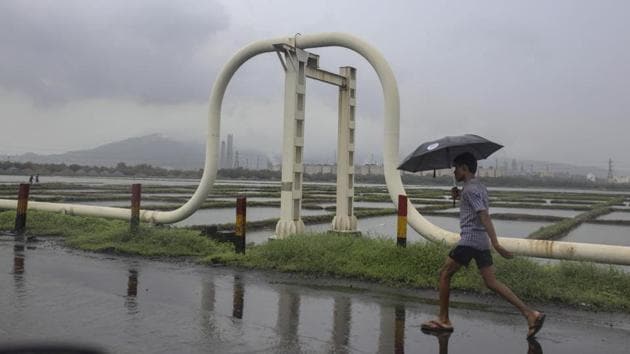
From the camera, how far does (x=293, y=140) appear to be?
11.3 m

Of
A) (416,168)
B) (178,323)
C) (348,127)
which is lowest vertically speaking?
(178,323)

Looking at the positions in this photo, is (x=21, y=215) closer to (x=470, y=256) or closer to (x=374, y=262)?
(x=374, y=262)

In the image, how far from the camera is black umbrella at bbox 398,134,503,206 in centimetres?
617

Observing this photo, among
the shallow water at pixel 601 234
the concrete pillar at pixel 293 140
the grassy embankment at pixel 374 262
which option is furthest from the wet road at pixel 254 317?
the shallow water at pixel 601 234

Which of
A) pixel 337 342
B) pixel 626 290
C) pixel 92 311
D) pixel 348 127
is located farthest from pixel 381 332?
pixel 348 127

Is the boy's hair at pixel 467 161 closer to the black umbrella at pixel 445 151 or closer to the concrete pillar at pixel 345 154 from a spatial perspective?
the black umbrella at pixel 445 151

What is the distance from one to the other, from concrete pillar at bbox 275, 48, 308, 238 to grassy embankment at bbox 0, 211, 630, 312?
1.33 meters

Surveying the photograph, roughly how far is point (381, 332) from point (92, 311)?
3171 mm

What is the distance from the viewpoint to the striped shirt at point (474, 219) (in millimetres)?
5797

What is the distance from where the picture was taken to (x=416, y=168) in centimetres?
665

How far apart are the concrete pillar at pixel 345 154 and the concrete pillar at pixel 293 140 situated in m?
1.30

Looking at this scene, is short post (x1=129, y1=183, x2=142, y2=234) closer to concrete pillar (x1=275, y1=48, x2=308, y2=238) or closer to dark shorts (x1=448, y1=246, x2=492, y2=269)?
concrete pillar (x1=275, y1=48, x2=308, y2=238)

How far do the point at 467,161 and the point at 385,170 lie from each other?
4.77m

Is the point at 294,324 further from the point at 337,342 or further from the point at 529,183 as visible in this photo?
the point at 529,183
